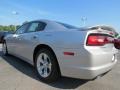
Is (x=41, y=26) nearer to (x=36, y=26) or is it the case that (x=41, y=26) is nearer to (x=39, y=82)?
(x=36, y=26)

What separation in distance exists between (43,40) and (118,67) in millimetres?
2891

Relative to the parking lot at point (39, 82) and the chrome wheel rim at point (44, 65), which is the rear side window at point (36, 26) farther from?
the parking lot at point (39, 82)

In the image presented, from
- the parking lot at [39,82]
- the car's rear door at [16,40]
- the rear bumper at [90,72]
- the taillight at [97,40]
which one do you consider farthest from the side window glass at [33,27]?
the rear bumper at [90,72]

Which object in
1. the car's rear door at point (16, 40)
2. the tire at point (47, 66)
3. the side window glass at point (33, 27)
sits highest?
the side window glass at point (33, 27)

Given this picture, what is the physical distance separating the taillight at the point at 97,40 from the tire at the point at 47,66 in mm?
949

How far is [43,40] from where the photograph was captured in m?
4.61

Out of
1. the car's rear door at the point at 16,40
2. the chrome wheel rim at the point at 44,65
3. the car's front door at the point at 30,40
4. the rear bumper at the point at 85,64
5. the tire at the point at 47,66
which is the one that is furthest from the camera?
the car's rear door at the point at 16,40

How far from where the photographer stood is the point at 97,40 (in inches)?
153

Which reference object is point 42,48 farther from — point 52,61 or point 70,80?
point 70,80

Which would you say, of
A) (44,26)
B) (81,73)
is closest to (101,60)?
(81,73)

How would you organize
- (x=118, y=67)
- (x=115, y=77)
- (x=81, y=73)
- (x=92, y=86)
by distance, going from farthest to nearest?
(x=118, y=67) < (x=115, y=77) < (x=92, y=86) < (x=81, y=73)

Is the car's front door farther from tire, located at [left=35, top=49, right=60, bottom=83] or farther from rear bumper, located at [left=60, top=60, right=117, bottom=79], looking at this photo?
rear bumper, located at [left=60, top=60, right=117, bottom=79]

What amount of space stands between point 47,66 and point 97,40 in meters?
1.34

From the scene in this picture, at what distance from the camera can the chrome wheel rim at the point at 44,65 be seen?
4.50 metres
